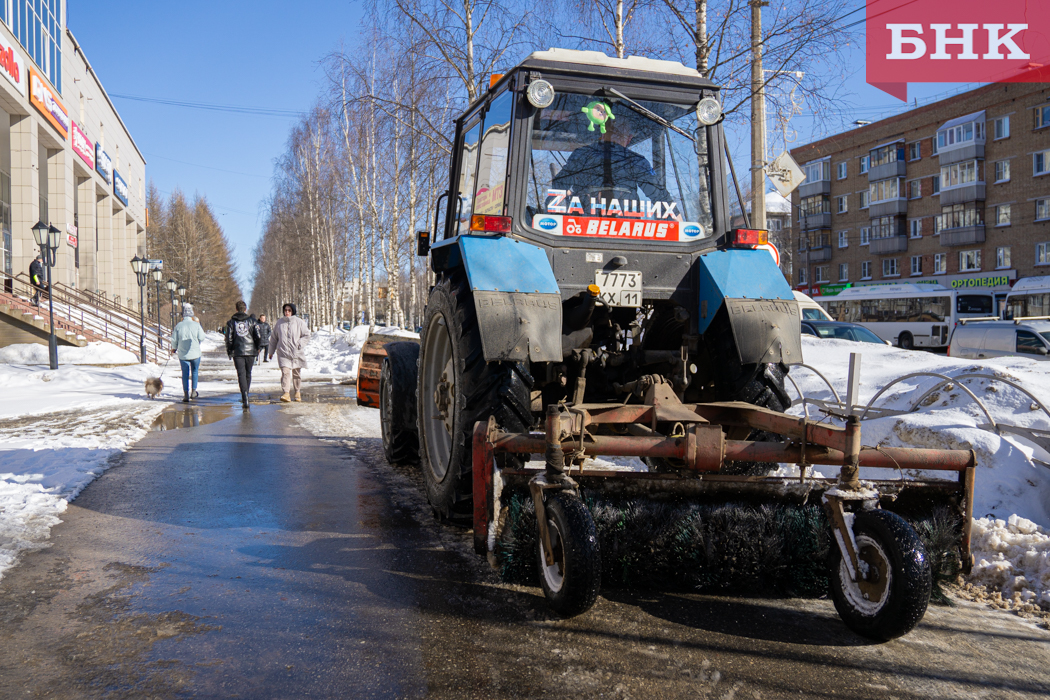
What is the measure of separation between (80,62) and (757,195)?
35.1 metres

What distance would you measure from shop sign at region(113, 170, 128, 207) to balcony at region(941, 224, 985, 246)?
160 feet

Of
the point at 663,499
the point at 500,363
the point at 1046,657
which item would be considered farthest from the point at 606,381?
the point at 1046,657

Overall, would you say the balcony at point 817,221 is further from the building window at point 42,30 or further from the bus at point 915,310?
the building window at point 42,30

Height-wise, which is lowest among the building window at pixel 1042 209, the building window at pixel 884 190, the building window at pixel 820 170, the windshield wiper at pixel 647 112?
the windshield wiper at pixel 647 112

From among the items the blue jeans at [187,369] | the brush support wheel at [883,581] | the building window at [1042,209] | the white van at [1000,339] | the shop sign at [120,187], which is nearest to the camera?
the brush support wheel at [883,581]

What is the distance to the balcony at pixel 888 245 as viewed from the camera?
55156mm

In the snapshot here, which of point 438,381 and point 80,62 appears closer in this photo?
point 438,381

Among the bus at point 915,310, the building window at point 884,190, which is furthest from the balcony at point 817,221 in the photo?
the bus at point 915,310

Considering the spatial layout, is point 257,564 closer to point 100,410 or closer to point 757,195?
point 100,410

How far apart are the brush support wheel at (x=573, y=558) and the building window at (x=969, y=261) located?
53399 mm

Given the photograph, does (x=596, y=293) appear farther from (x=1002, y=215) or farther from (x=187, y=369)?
(x=1002, y=215)

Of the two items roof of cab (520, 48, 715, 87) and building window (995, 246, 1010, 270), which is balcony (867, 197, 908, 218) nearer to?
building window (995, 246, 1010, 270)

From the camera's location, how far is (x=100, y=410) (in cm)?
1252

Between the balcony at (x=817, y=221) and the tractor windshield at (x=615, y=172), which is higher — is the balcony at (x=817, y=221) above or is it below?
above
